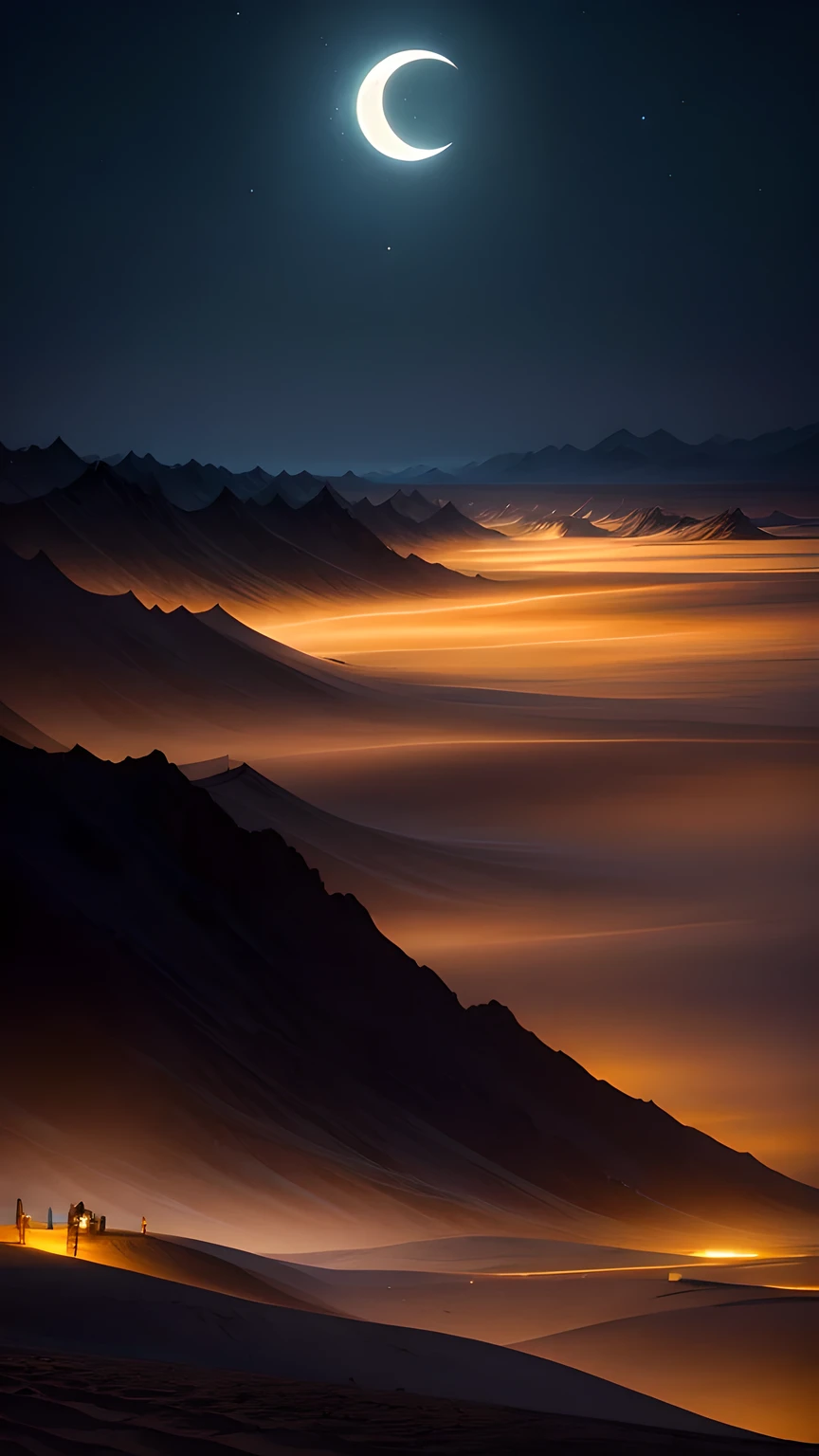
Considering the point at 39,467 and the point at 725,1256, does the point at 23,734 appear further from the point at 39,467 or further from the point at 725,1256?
the point at 39,467

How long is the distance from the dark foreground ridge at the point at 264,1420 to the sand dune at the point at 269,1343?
13.3 inches

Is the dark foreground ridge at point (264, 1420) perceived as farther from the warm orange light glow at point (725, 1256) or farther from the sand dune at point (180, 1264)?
the warm orange light glow at point (725, 1256)

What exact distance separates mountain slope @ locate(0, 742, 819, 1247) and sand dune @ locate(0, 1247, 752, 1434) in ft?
9.89

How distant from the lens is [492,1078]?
1859 cm

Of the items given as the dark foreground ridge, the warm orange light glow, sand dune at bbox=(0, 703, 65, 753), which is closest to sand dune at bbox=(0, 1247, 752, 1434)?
the dark foreground ridge

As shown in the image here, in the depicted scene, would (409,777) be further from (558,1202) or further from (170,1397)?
(170,1397)

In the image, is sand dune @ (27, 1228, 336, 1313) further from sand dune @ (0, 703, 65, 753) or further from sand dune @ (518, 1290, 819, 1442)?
sand dune @ (0, 703, 65, 753)

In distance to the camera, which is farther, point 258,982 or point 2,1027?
point 258,982

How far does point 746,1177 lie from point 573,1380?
32.2 feet

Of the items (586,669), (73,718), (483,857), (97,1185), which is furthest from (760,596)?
(97,1185)

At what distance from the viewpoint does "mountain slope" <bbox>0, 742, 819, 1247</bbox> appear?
12945mm

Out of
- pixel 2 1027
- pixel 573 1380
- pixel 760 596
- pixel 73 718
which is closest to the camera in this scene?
pixel 573 1380

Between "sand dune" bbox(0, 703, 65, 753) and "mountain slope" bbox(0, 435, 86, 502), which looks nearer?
"sand dune" bbox(0, 703, 65, 753)

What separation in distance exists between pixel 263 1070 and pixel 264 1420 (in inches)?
362
